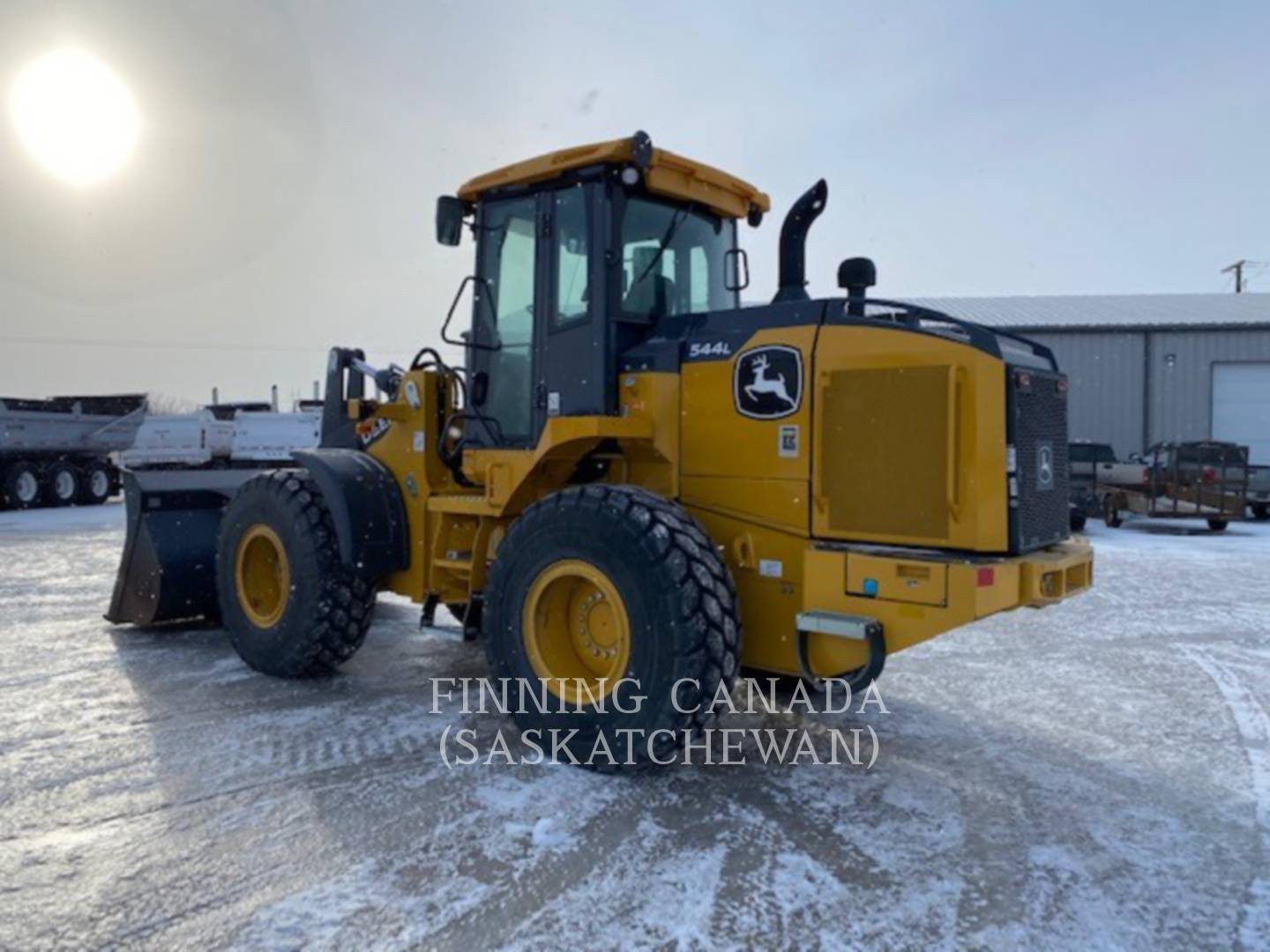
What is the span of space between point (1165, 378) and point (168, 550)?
24037mm

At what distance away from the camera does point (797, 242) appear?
5.02 metres

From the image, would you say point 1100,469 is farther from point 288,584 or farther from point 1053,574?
point 288,584

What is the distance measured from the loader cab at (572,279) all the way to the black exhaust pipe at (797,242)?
1.65 ft

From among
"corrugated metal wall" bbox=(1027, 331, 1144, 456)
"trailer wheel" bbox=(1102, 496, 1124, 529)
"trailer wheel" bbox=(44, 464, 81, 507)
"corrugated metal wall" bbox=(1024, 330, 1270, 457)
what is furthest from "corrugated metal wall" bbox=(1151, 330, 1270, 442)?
"trailer wheel" bbox=(44, 464, 81, 507)

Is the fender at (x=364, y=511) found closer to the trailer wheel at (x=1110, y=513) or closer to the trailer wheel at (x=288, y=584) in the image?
the trailer wheel at (x=288, y=584)

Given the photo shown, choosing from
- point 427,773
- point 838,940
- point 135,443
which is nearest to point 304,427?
point 135,443

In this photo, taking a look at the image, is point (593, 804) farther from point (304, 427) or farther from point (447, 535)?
point (304, 427)

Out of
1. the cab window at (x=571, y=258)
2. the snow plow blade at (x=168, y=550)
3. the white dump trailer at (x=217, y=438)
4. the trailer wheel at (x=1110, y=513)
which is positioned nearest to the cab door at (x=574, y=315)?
the cab window at (x=571, y=258)

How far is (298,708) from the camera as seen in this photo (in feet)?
17.6

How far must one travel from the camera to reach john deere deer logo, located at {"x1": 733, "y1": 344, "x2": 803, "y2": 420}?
436cm

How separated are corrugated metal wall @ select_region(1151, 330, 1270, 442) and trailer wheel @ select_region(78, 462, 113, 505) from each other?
84.5ft

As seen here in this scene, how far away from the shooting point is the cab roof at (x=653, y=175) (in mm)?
4676

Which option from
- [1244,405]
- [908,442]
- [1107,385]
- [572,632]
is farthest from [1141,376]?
[572,632]

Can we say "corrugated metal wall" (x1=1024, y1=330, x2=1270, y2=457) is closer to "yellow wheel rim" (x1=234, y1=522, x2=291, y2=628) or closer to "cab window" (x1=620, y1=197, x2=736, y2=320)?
"cab window" (x1=620, y1=197, x2=736, y2=320)
